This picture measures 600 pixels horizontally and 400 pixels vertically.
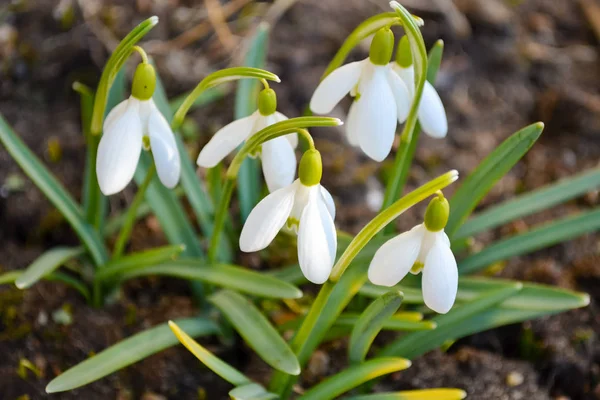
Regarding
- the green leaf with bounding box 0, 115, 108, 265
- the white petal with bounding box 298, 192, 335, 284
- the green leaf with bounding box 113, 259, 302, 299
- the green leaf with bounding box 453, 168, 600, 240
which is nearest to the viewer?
the white petal with bounding box 298, 192, 335, 284

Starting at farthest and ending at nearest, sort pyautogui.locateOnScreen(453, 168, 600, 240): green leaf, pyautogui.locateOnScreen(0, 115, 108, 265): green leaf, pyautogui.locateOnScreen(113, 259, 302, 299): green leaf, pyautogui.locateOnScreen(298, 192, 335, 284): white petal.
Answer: pyautogui.locateOnScreen(453, 168, 600, 240): green leaf
pyautogui.locateOnScreen(0, 115, 108, 265): green leaf
pyautogui.locateOnScreen(113, 259, 302, 299): green leaf
pyautogui.locateOnScreen(298, 192, 335, 284): white petal

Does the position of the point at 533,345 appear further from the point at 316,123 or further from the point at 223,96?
the point at 223,96

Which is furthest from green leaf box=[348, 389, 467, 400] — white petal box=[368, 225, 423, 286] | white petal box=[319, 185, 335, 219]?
white petal box=[319, 185, 335, 219]

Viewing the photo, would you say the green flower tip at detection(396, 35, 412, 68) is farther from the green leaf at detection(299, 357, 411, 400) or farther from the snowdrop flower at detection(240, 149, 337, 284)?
the green leaf at detection(299, 357, 411, 400)

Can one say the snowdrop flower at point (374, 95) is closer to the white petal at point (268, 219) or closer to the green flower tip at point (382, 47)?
the green flower tip at point (382, 47)

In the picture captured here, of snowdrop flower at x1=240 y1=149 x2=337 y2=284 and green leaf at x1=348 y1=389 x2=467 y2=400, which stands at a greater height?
snowdrop flower at x1=240 y1=149 x2=337 y2=284

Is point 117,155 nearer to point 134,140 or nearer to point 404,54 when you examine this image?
point 134,140

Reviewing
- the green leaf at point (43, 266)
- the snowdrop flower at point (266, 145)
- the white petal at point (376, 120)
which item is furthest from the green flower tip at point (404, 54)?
the green leaf at point (43, 266)
